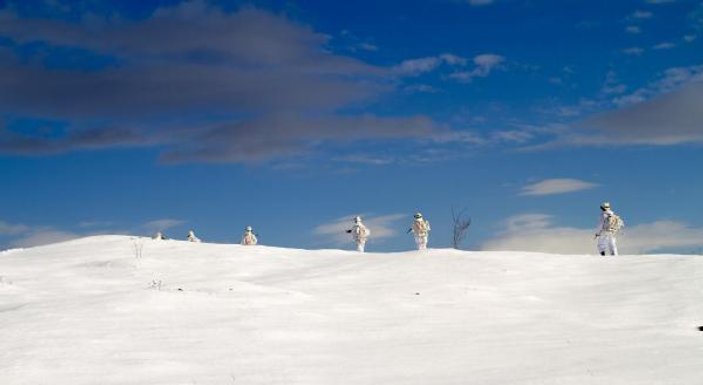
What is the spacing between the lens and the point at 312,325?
989 centimetres

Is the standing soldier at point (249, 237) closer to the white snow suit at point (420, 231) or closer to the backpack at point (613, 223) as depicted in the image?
the white snow suit at point (420, 231)

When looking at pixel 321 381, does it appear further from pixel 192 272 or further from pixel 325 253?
pixel 325 253

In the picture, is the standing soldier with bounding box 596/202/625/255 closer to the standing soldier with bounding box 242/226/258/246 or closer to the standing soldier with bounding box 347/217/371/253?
the standing soldier with bounding box 347/217/371/253

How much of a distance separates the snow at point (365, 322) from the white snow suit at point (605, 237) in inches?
215

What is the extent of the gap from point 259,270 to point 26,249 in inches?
347

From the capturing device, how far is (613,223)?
A: 23.0m

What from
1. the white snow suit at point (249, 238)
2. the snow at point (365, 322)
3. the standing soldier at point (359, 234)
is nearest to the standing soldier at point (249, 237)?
the white snow suit at point (249, 238)

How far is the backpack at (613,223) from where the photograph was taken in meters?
22.9

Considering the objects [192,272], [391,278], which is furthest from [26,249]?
[391,278]

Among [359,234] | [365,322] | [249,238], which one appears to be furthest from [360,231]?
[365,322]

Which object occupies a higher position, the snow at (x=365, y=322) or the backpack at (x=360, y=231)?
the backpack at (x=360, y=231)

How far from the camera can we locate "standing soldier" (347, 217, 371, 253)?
26484mm

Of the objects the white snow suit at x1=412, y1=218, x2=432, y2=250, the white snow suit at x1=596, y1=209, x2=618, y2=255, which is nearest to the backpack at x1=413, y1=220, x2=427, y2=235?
the white snow suit at x1=412, y1=218, x2=432, y2=250

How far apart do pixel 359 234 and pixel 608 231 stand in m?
8.49
